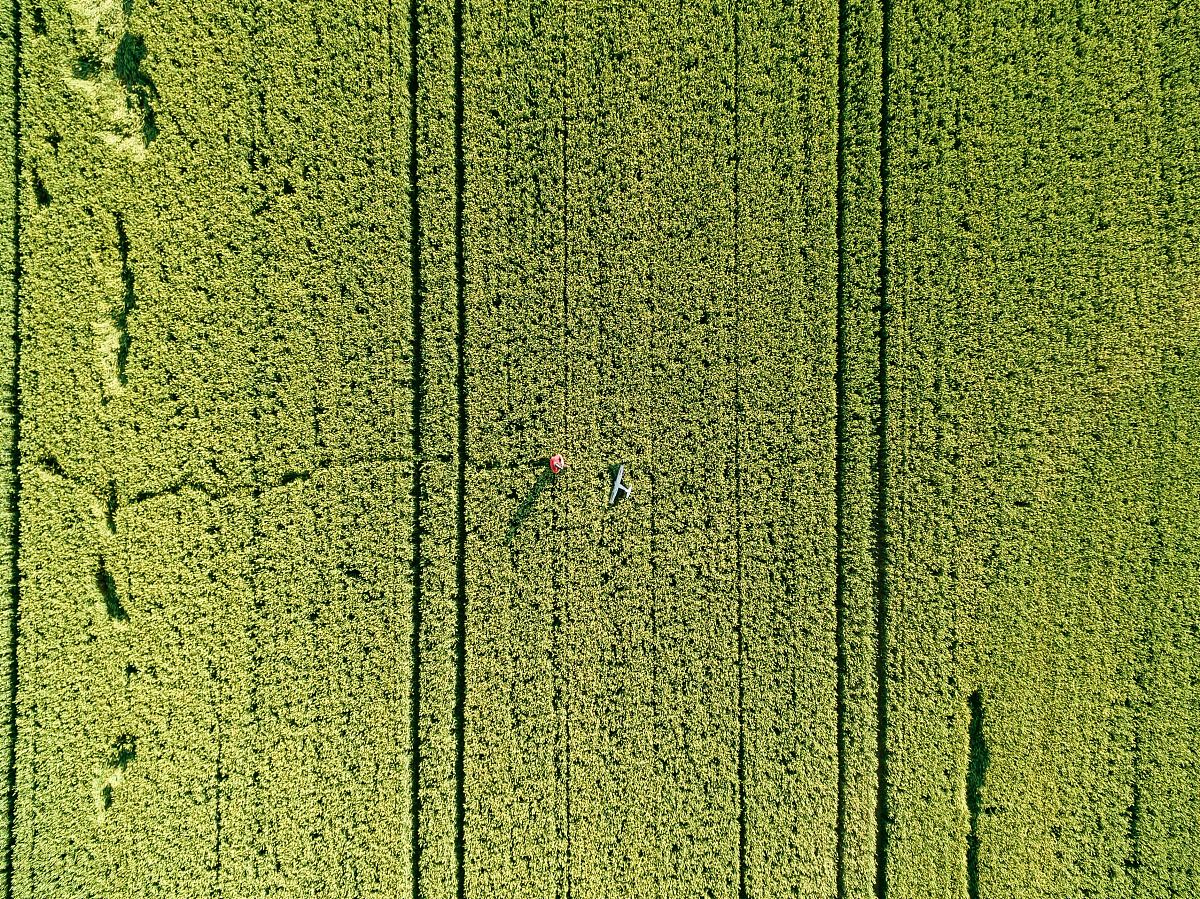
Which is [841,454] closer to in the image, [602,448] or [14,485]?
[602,448]

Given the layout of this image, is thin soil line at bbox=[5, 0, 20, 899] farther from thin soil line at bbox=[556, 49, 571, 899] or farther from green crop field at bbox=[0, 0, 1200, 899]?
thin soil line at bbox=[556, 49, 571, 899]

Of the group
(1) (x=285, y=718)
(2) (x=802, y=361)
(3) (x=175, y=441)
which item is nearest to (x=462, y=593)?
(1) (x=285, y=718)

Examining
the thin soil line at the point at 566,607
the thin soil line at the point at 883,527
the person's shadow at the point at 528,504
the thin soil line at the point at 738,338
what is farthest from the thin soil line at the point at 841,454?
the person's shadow at the point at 528,504

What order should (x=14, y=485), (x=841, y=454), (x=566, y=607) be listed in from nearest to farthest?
1. (x=14, y=485)
2. (x=566, y=607)
3. (x=841, y=454)

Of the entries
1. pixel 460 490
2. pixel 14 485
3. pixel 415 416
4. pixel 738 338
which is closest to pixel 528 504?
pixel 460 490

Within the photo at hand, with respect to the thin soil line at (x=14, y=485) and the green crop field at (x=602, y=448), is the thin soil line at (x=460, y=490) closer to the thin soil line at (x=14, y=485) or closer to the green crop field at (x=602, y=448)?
the green crop field at (x=602, y=448)

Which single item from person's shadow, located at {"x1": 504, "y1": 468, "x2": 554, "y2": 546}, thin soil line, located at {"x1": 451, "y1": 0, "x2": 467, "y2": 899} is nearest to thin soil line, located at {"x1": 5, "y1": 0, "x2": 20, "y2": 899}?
thin soil line, located at {"x1": 451, "y1": 0, "x2": 467, "y2": 899}
